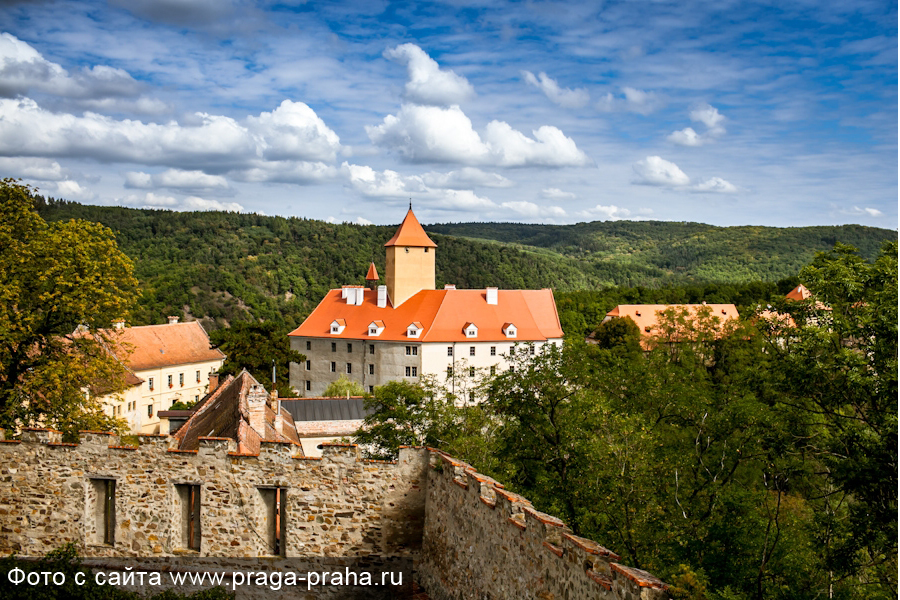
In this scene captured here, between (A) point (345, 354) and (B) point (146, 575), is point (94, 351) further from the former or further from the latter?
(A) point (345, 354)

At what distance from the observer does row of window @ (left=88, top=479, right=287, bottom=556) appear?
13.7 meters

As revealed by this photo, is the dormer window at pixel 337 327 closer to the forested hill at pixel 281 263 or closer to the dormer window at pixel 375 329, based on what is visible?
the dormer window at pixel 375 329

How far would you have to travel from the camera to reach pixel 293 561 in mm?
13648

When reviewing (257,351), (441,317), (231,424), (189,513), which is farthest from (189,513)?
(441,317)

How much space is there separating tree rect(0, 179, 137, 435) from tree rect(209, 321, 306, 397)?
26.8 metres

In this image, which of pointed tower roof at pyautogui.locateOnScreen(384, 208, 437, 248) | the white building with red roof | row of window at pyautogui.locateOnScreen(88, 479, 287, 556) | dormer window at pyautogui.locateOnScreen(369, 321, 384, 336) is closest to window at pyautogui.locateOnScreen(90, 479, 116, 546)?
row of window at pyautogui.locateOnScreen(88, 479, 287, 556)

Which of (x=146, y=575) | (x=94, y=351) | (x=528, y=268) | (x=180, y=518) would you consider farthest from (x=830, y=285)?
(x=528, y=268)

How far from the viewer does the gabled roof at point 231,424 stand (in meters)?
17.1

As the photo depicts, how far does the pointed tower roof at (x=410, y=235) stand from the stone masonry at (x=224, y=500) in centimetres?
5202

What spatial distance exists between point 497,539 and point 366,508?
3962mm

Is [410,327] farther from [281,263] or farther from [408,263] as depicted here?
[281,263]

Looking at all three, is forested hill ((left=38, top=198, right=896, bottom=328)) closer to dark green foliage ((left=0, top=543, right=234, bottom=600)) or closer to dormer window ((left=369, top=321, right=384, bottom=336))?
dormer window ((left=369, top=321, right=384, bottom=336))

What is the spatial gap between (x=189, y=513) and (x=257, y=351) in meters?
34.6

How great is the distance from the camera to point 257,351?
156 feet
